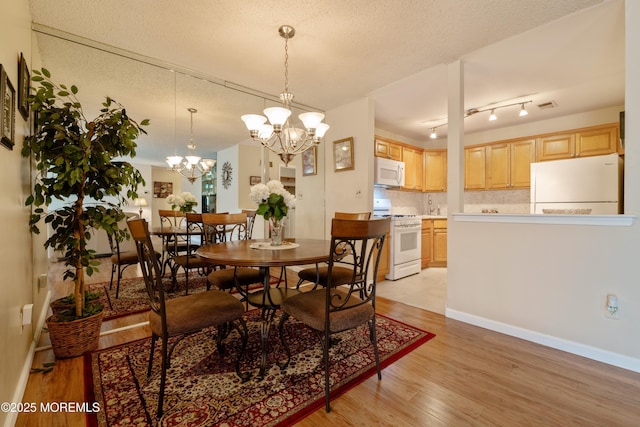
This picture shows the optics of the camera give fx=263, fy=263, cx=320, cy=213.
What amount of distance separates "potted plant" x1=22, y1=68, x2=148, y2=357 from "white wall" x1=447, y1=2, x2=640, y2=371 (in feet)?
9.85

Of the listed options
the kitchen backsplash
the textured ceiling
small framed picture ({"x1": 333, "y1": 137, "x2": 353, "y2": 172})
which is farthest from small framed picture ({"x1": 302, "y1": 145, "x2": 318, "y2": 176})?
the kitchen backsplash

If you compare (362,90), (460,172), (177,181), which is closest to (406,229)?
(460,172)

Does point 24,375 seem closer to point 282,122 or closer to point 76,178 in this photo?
point 76,178

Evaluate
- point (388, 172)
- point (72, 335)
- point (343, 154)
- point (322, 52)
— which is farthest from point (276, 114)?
point (388, 172)

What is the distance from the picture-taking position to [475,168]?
479 cm

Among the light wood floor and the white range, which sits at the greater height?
the white range

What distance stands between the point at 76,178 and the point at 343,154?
3037mm

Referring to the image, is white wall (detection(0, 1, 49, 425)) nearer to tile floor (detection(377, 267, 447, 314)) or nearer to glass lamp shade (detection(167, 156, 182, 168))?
glass lamp shade (detection(167, 156, 182, 168))

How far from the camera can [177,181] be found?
366 centimetres

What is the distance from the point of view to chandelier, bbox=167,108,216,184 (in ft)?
10.6

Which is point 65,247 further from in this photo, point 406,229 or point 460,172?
point 406,229

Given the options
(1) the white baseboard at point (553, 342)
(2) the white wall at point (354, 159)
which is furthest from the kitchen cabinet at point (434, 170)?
(1) the white baseboard at point (553, 342)

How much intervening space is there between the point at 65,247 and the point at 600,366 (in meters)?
3.83

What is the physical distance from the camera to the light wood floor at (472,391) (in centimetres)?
133
